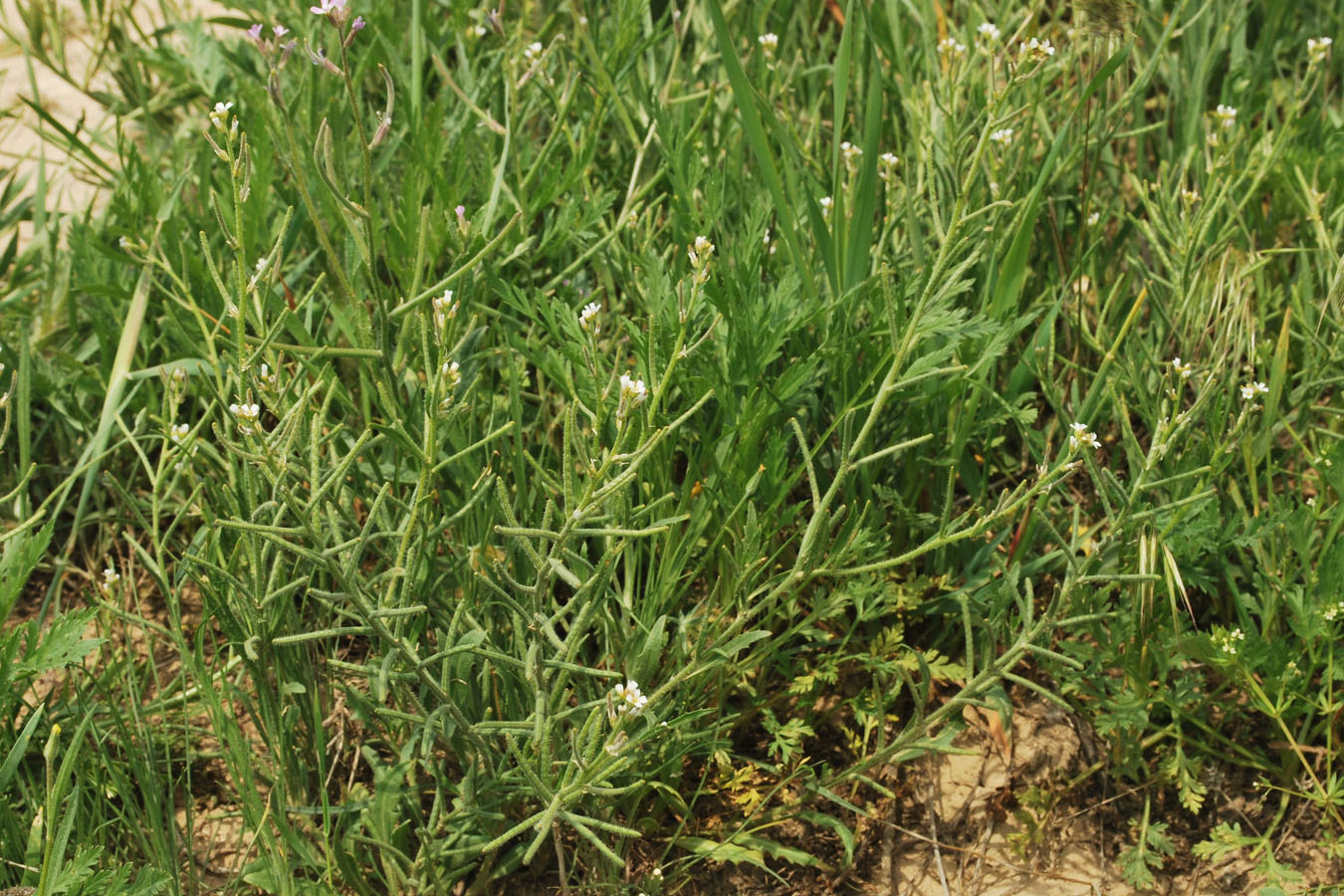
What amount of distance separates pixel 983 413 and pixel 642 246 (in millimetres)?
652

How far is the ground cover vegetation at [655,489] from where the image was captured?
179 centimetres

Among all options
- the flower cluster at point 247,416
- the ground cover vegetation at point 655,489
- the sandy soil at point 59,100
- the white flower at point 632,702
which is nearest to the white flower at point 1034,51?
the ground cover vegetation at point 655,489

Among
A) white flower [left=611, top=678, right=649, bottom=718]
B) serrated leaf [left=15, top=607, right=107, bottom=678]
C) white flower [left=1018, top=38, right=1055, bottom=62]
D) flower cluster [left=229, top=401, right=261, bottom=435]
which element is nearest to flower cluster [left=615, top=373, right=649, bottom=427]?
white flower [left=611, top=678, right=649, bottom=718]

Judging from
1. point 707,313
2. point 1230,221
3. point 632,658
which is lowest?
point 632,658

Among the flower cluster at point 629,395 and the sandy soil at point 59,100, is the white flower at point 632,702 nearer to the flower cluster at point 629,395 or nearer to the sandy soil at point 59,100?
the flower cluster at point 629,395

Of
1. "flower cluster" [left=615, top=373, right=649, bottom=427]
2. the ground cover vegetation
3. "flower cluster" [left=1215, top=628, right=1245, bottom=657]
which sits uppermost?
"flower cluster" [left=615, top=373, right=649, bottom=427]

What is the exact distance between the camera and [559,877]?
1.96 meters

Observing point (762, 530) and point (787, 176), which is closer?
point (762, 530)

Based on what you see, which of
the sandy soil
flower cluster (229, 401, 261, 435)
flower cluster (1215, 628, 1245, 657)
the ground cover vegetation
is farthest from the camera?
the sandy soil

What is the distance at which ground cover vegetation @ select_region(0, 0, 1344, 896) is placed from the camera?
179 centimetres

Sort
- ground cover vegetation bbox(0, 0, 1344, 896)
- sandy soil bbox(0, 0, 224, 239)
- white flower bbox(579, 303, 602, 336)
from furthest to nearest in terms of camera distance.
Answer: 1. sandy soil bbox(0, 0, 224, 239)
2. ground cover vegetation bbox(0, 0, 1344, 896)
3. white flower bbox(579, 303, 602, 336)

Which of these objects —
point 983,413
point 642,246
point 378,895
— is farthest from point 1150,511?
point 378,895

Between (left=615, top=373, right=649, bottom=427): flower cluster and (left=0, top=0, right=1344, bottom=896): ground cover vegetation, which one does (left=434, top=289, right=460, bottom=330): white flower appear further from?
(left=615, top=373, right=649, bottom=427): flower cluster

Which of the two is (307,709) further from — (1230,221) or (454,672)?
(1230,221)
